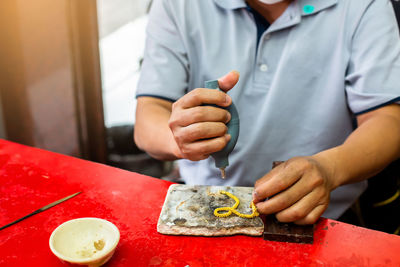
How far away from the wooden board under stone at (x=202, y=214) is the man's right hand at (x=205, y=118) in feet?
0.50

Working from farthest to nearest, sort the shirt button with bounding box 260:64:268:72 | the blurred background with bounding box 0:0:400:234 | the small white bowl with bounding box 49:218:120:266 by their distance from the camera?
the blurred background with bounding box 0:0:400:234
the shirt button with bounding box 260:64:268:72
the small white bowl with bounding box 49:218:120:266

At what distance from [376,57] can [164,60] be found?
2.81 feet

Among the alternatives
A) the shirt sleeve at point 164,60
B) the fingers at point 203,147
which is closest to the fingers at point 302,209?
the fingers at point 203,147

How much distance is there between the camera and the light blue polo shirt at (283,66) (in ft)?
4.55

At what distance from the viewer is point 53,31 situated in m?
2.50

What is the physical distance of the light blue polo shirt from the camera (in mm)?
1388

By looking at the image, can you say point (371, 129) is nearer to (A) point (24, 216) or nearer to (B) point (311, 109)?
(B) point (311, 109)

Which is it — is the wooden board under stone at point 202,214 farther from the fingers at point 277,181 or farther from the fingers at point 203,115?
the fingers at point 203,115

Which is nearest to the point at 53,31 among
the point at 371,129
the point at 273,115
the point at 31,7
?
the point at 31,7

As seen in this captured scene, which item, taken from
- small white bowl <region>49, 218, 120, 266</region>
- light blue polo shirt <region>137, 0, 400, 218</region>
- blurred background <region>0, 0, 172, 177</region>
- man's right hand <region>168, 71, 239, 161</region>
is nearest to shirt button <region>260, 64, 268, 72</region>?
light blue polo shirt <region>137, 0, 400, 218</region>

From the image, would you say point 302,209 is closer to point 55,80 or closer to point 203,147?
point 203,147

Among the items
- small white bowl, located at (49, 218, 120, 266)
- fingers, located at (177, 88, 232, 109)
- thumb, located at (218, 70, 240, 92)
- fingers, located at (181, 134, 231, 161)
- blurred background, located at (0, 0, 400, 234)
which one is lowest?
blurred background, located at (0, 0, 400, 234)

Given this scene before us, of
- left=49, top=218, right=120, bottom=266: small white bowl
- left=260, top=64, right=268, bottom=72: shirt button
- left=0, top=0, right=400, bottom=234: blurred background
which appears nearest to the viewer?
left=49, top=218, right=120, bottom=266: small white bowl

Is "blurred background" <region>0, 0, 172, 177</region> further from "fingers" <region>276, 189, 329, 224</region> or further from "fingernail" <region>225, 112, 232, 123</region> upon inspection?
"fingers" <region>276, 189, 329, 224</region>
